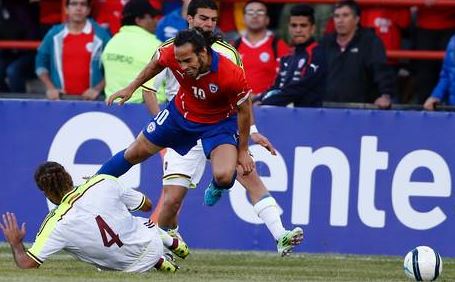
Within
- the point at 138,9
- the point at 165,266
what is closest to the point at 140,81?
the point at 165,266

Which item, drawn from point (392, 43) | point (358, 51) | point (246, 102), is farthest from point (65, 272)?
point (392, 43)

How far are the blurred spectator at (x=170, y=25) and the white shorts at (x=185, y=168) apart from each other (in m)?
3.44

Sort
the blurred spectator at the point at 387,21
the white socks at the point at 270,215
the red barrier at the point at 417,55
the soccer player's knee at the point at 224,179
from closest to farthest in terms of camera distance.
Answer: the soccer player's knee at the point at 224,179 < the white socks at the point at 270,215 < the red barrier at the point at 417,55 < the blurred spectator at the point at 387,21

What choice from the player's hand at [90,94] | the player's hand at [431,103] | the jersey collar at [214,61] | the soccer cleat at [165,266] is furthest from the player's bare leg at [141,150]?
the player's hand at [431,103]

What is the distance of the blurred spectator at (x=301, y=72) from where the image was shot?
13.4 m

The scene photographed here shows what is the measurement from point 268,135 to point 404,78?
3.14 m

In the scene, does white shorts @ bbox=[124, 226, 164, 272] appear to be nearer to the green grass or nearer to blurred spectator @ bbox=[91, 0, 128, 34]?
the green grass

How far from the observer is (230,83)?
10.2m

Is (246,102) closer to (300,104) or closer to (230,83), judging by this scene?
(230,83)

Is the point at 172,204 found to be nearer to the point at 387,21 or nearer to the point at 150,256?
the point at 150,256

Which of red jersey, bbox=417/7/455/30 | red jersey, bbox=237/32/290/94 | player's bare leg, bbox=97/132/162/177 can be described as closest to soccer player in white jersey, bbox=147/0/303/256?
player's bare leg, bbox=97/132/162/177

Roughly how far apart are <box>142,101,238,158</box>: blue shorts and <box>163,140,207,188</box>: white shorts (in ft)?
0.84

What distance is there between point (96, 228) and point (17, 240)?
0.57 meters

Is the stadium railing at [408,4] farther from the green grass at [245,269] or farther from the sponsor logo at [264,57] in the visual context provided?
the green grass at [245,269]
